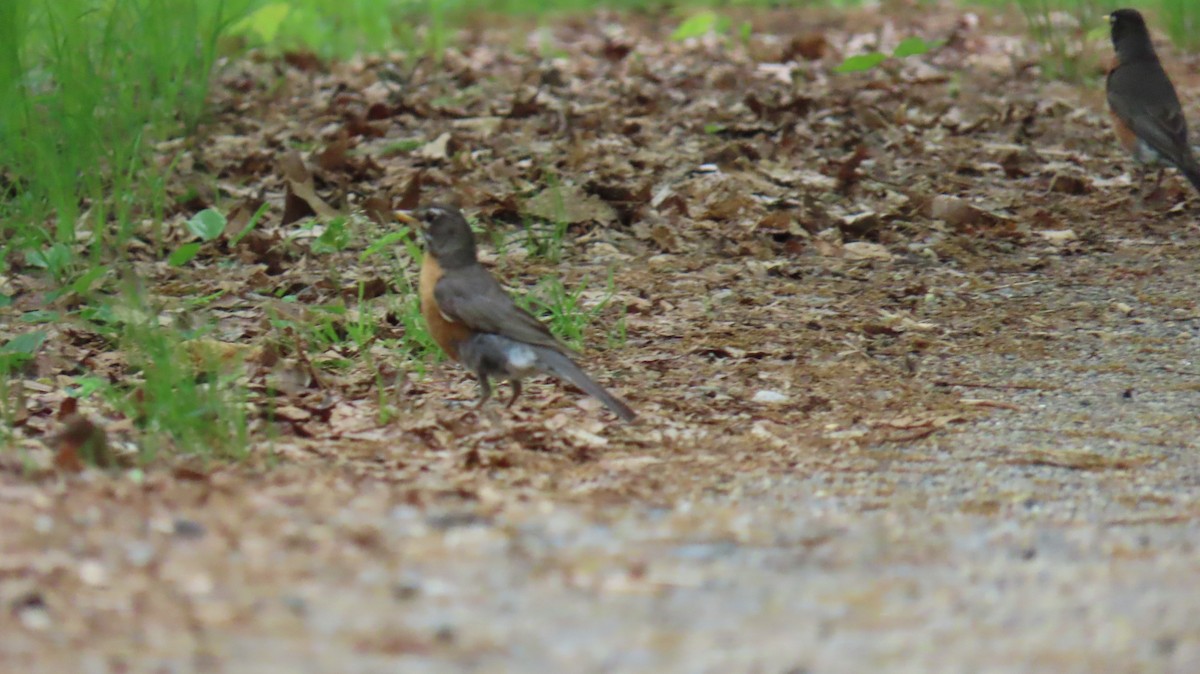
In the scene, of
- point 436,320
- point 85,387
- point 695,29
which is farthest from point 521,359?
point 695,29

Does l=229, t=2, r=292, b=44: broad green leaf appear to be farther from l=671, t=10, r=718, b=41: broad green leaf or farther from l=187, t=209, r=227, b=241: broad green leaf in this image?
l=187, t=209, r=227, b=241: broad green leaf

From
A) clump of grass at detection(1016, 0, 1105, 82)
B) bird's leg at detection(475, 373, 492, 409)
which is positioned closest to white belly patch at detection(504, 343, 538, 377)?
bird's leg at detection(475, 373, 492, 409)

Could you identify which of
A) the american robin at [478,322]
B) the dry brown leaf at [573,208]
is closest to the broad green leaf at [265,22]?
the dry brown leaf at [573,208]

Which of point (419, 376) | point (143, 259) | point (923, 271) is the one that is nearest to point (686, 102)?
point (923, 271)

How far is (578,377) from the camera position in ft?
16.1

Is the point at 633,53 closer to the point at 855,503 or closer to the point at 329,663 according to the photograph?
the point at 855,503

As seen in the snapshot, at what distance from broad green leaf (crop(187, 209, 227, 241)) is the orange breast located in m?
1.53

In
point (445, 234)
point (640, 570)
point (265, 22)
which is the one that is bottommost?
point (265, 22)

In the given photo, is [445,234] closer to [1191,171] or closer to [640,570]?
[640,570]

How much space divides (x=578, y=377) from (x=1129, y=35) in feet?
19.2

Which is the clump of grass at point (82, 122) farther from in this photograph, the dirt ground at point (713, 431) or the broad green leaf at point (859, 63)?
the broad green leaf at point (859, 63)

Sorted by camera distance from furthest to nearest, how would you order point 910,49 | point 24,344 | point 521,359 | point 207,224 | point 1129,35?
point 910,49 → point 1129,35 → point 207,224 → point 24,344 → point 521,359

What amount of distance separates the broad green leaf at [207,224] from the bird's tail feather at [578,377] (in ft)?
7.17

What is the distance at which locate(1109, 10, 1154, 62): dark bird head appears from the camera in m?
9.35
